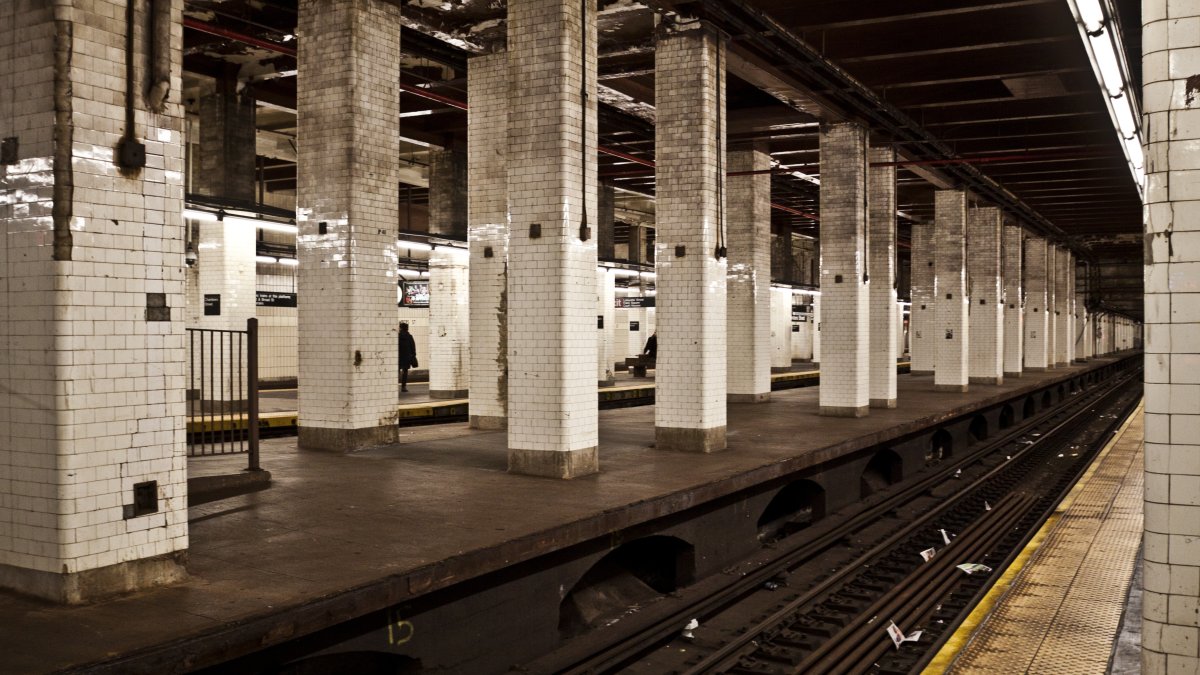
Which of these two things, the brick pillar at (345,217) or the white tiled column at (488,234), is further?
the white tiled column at (488,234)

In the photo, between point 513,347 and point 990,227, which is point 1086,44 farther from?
point 990,227

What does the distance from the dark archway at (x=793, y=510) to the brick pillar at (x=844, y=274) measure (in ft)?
11.7

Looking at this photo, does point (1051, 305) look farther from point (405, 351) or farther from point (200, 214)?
point (200, 214)

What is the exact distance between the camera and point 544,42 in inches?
334

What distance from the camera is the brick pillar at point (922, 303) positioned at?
29.8 m

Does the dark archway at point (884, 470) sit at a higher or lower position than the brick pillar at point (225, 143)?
lower

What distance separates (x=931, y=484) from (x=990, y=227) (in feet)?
43.7

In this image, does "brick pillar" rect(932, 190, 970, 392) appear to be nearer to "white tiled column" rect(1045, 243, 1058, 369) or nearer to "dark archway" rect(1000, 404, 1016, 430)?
"dark archway" rect(1000, 404, 1016, 430)

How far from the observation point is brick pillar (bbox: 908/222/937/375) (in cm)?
2978

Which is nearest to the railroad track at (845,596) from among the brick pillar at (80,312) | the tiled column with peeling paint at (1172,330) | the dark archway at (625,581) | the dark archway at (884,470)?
the dark archway at (625,581)

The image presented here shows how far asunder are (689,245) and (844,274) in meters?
5.54

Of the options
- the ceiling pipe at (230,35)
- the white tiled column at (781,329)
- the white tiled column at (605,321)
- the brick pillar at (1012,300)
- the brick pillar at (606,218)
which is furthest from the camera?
the white tiled column at (781,329)

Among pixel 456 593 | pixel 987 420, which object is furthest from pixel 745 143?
pixel 456 593

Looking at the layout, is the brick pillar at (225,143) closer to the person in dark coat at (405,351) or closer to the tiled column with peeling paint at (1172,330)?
the person in dark coat at (405,351)
